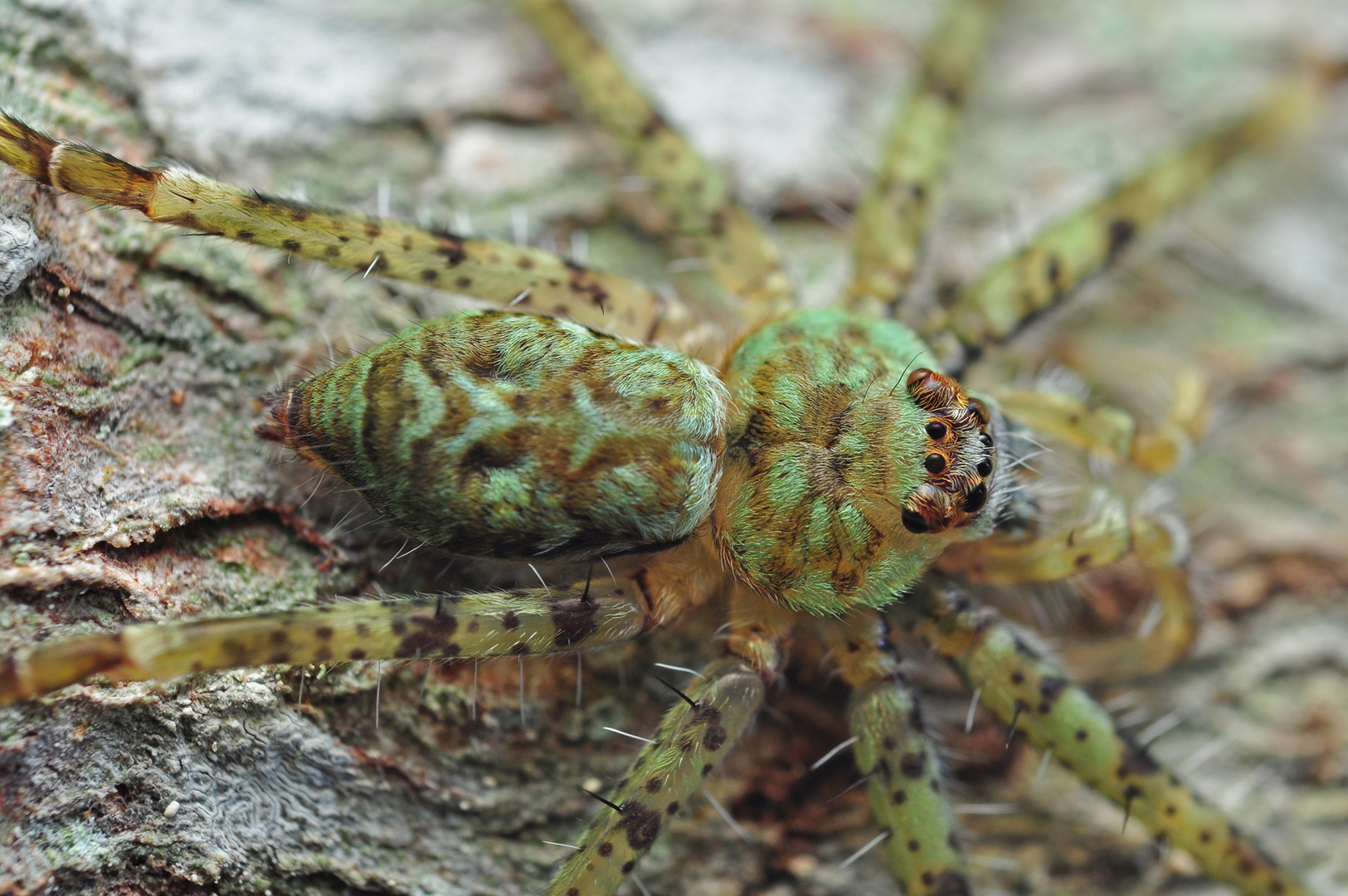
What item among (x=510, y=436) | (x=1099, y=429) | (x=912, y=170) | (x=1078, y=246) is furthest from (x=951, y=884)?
(x=912, y=170)

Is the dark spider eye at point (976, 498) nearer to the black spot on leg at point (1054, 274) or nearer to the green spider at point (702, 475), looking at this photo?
the green spider at point (702, 475)

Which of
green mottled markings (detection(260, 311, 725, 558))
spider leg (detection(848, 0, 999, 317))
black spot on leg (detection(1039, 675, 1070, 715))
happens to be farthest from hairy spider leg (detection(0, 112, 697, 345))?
black spot on leg (detection(1039, 675, 1070, 715))

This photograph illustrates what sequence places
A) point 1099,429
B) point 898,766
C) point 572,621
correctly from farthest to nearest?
point 1099,429 < point 898,766 < point 572,621

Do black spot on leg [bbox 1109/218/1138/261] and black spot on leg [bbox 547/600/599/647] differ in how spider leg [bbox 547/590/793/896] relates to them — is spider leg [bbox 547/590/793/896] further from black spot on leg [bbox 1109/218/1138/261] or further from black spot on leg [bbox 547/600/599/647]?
black spot on leg [bbox 1109/218/1138/261]

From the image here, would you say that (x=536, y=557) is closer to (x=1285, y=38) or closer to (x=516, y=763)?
(x=516, y=763)

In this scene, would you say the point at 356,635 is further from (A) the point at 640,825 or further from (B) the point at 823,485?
(B) the point at 823,485
